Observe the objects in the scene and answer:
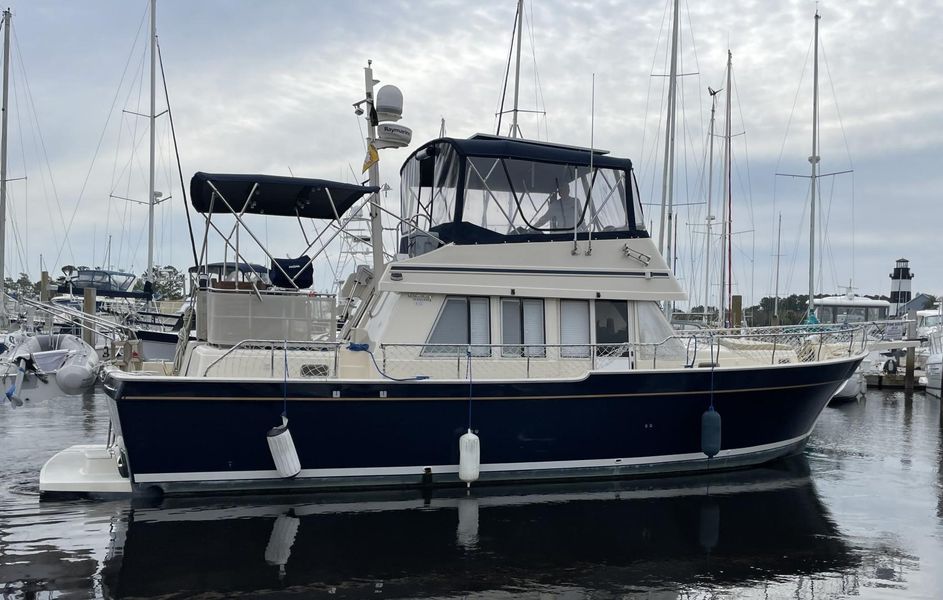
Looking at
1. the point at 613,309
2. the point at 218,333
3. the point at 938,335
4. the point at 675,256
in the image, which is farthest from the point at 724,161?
the point at 218,333

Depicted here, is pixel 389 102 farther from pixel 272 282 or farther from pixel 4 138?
pixel 4 138

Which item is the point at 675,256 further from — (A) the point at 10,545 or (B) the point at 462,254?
(A) the point at 10,545

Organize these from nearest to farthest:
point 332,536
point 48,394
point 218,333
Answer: point 332,536 < point 218,333 < point 48,394

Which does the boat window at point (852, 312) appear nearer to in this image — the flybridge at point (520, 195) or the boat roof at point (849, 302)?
the boat roof at point (849, 302)

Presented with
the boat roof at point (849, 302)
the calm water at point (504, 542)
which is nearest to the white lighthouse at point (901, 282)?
the boat roof at point (849, 302)

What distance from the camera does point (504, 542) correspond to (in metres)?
7.43

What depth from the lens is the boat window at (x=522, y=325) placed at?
961 centimetres

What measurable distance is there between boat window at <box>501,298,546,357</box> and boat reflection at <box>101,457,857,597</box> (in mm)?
1732

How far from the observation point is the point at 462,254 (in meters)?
9.48

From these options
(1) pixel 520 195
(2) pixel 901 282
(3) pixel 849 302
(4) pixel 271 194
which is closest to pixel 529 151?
(1) pixel 520 195

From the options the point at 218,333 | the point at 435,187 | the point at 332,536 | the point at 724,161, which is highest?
the point at 724,161

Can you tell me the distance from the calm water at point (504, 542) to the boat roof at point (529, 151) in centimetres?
426

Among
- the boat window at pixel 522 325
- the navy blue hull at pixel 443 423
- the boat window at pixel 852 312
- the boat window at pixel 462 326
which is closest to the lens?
the navy blue hull at pixel 443 423

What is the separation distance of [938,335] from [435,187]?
68.6 ft
